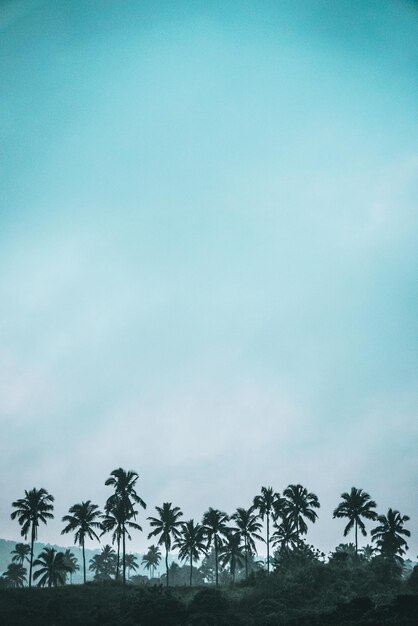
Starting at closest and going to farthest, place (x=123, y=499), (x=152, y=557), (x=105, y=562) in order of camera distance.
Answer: (x=123, y=499)
(x=105, y=562)
(x=152, y=557)

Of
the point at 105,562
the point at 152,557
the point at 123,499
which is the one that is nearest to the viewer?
the point at 123,499

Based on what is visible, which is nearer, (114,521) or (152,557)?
(114,521)

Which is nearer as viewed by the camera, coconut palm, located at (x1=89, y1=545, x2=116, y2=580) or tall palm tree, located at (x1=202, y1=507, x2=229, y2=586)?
tall palm tree, located at (x1=202, y1=507, x2=229, y2=586)

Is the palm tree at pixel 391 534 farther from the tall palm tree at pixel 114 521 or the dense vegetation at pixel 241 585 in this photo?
the tall palm tree at pixel 114 521

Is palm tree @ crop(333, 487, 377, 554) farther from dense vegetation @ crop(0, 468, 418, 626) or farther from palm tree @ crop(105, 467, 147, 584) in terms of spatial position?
→ palm tree @ crop(105, 467, 147, 584)

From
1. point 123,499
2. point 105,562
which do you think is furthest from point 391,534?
point 105,562

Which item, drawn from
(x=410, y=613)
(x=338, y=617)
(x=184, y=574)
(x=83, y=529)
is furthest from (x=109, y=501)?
(x=184, y=574)

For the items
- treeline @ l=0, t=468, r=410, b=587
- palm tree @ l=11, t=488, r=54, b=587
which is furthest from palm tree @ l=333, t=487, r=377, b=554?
palm tree @ l=11, t=488, r=54, b=587

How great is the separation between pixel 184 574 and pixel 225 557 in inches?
3263

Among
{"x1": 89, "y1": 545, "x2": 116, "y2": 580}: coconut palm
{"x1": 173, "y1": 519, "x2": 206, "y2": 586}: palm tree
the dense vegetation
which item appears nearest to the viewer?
the dense vegetation

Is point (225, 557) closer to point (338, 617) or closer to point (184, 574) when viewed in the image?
point (338, 617)

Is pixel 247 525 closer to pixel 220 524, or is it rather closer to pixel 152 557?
pixel 220 524

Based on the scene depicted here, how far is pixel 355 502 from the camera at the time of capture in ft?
238

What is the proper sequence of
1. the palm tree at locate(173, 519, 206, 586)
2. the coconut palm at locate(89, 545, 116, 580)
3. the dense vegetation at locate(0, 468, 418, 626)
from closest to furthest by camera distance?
the dense vegetation at locate(0, 468, 418, 626) < the palm tree at locate(173, 519, 206, 586) < the coconut palm at locate(89, 545, 116, 580)
